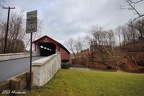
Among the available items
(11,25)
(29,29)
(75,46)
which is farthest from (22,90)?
(75,46)

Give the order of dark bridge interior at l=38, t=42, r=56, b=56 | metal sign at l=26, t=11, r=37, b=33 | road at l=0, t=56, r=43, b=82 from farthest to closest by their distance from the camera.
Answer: dark bridge interior at l=38, t=42, r=56, b=56, road at l=0, t=56, r=43, b=82, metal sign at l=26, t=11, r=37, b=33

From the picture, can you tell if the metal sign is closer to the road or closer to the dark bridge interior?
the road

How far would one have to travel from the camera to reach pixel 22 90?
4.52 meters

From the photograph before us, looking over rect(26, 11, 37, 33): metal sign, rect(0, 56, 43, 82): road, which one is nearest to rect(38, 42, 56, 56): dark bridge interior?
rect(0, 56, 43, 82): road

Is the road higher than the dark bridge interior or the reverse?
→ the reverse

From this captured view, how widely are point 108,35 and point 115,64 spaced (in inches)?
617

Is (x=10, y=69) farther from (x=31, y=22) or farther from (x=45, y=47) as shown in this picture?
(x=45, y=47)

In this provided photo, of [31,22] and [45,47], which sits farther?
[45,47]

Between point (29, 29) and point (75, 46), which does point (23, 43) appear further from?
point (75, 46)

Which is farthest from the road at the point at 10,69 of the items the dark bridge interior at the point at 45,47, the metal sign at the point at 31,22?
the dark bridge interior at the point at 45,47

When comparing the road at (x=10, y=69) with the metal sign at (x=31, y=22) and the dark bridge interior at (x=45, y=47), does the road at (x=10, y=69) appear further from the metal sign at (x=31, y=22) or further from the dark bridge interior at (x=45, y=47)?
the dark bridge interior at (x=45, y=47)

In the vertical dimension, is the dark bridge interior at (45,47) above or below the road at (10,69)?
above

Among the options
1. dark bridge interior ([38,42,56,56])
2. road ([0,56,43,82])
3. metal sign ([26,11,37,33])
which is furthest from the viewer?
dark bridge interior ([38,42,56,56])

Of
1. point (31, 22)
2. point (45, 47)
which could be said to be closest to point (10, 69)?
point (31, 22)
